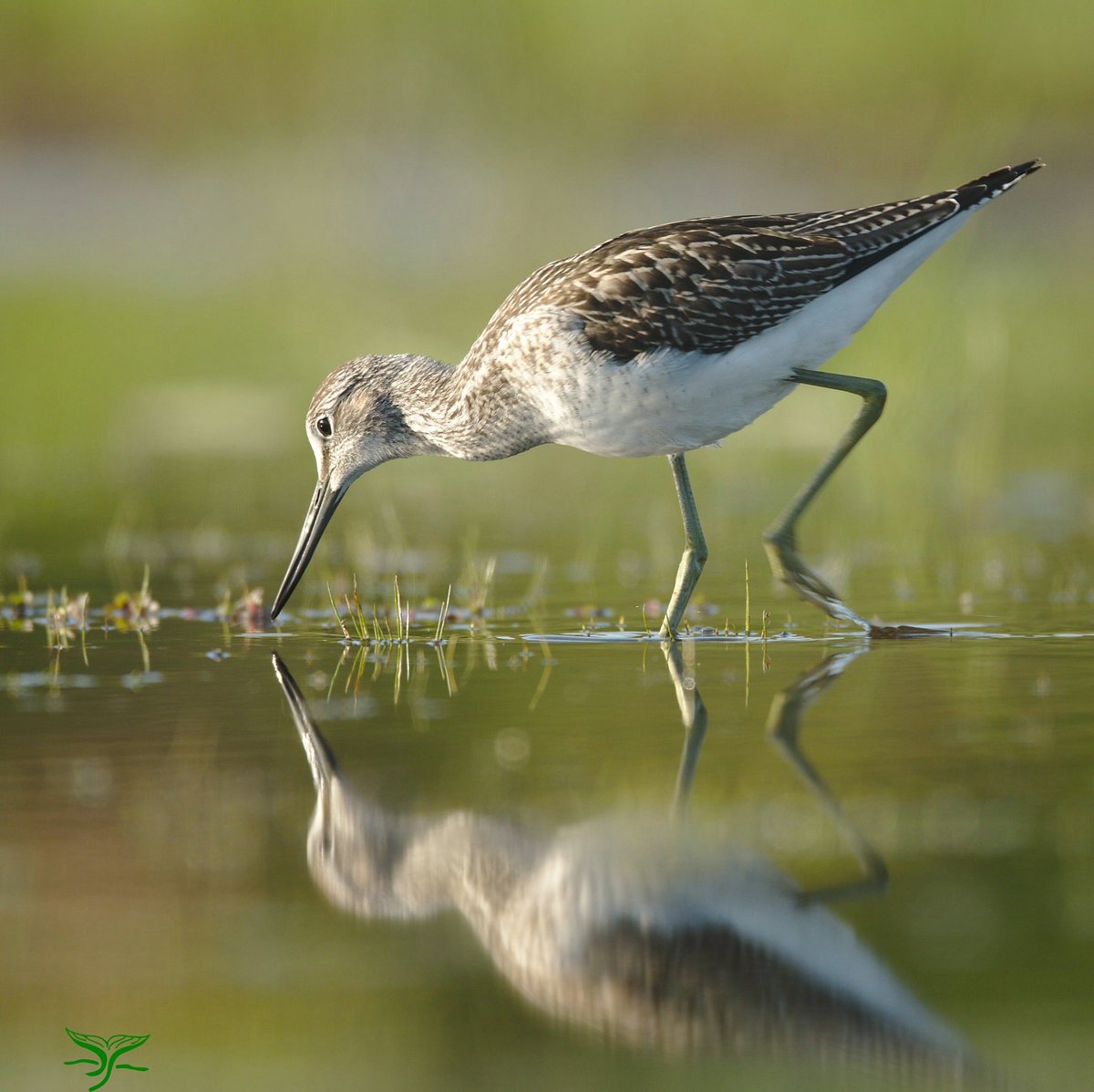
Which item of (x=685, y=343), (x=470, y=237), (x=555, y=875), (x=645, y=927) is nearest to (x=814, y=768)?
(x=555, y=875)

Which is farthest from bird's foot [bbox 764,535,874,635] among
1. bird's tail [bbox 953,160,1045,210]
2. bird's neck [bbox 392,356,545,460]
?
bird's tail [bbox 953,160,1045,210]

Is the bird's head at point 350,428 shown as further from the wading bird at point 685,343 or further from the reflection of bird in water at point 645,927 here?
the reflection of bird in water at point 645,927

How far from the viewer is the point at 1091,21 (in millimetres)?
23953

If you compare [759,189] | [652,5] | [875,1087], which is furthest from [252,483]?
[652,5]

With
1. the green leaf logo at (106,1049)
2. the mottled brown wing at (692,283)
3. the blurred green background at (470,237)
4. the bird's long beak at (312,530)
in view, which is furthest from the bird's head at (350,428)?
the green leaf logo at (106,1049)

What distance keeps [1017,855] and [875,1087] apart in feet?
4.22

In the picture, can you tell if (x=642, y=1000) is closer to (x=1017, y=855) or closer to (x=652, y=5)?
(x=1017, y=855)

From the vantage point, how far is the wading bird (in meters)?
7.66

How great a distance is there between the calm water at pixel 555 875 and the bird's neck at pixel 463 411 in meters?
1.46

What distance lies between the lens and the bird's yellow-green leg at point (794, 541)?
319 inches

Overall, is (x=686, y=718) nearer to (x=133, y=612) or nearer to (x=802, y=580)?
(x=802, y=580)

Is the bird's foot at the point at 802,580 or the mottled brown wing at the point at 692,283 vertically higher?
the mottled brown wing at the point at 692,283

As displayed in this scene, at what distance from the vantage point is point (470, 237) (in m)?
23.0

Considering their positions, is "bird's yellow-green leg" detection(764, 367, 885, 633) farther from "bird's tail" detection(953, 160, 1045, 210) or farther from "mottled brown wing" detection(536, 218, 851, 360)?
"bird's tail" detection(953, 160, 1045, 210)
